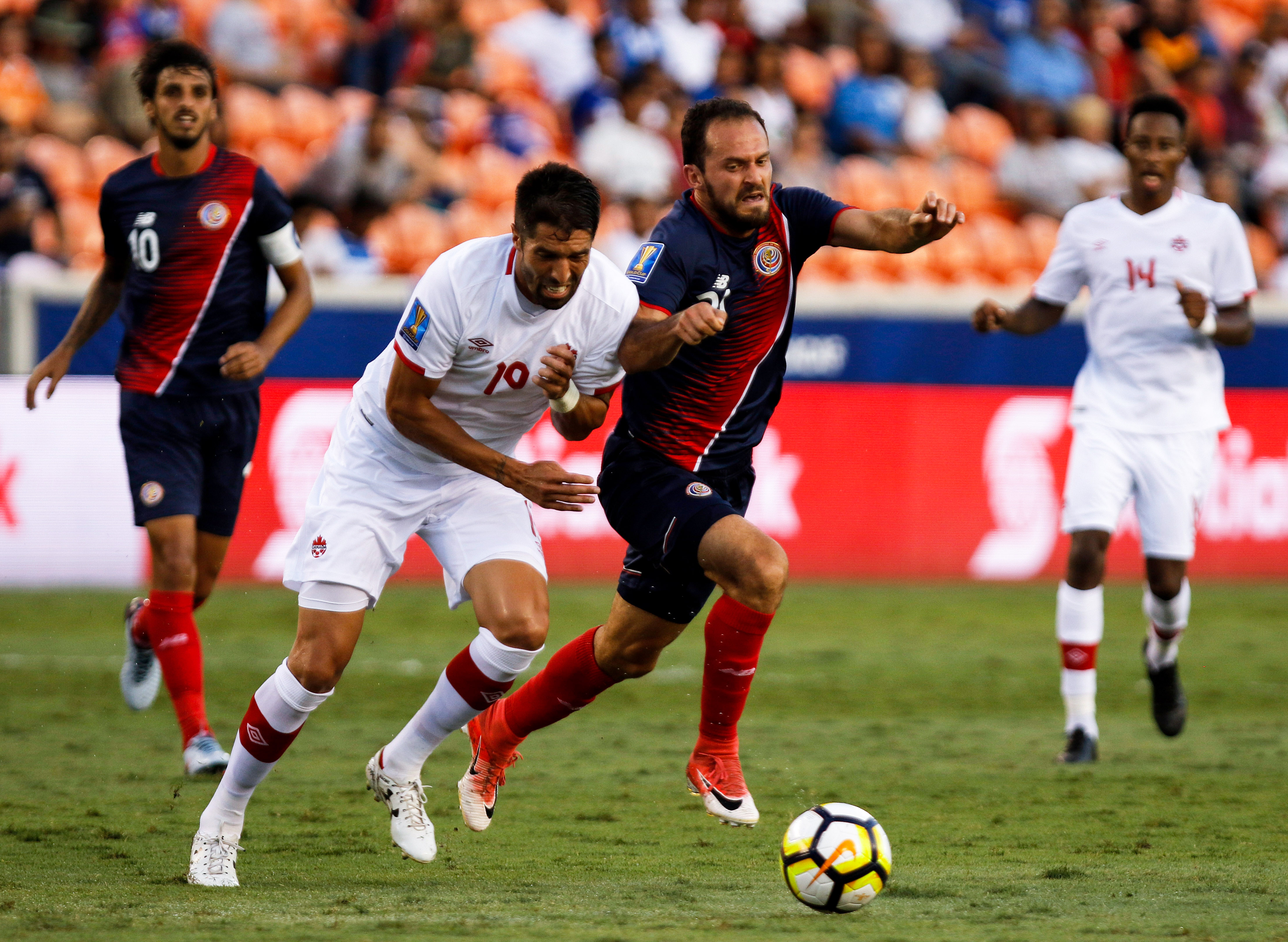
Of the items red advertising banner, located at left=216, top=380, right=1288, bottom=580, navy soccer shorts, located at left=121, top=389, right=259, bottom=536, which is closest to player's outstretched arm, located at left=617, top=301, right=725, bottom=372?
navy soccer shorts, located at left=121, top=389, right=259, bottom=536

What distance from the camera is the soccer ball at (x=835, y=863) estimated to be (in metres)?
4.35

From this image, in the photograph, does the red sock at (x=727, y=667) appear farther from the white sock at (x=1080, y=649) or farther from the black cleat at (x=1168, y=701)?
the black cleat at (x=1168, y=701)

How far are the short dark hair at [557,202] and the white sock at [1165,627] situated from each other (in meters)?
3.80

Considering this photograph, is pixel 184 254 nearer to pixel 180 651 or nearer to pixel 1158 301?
pixel 180 651

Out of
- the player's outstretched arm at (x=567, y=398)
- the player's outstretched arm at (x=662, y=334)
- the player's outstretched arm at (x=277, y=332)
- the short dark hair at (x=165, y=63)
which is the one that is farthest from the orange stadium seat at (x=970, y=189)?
the player's outstretched arm at (x=567, y=398)

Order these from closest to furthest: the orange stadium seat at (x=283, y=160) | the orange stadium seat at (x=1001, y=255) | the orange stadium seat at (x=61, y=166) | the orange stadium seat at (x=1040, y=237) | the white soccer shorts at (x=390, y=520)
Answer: the white soccer shorts at (x=390, y=520) → the orange stadium seat at (x=61, y=166) → the orange stadium seat at (x=283, y=160) → the orange stadium seat at (x=1001, y=255) → the orange stadium seat at (x=1040, y=237)

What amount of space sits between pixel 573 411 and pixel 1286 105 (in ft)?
50.2

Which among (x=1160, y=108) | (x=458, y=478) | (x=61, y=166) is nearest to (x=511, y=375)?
(x=458, y=478)

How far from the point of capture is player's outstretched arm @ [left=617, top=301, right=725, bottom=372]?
15.8ft

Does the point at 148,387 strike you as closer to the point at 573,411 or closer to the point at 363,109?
the point at 573,411

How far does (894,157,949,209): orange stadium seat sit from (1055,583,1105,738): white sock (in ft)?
28.8

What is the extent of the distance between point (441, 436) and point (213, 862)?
1391mm

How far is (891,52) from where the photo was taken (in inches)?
669

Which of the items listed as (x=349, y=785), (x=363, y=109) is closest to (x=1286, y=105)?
(x=363, y=109)
